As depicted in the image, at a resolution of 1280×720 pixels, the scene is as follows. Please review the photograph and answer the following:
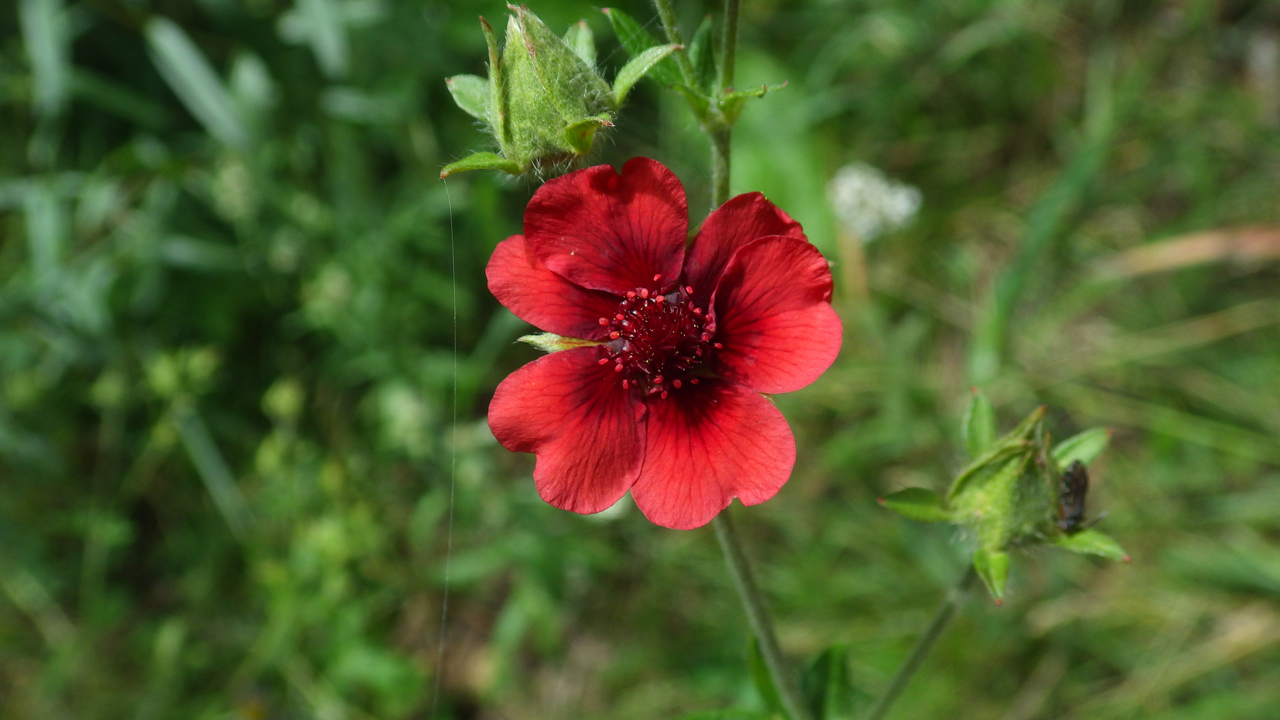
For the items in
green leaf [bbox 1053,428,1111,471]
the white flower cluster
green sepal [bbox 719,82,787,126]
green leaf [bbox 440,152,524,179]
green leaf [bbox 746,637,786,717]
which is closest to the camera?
green leaf [bbox 440,152,524,179]

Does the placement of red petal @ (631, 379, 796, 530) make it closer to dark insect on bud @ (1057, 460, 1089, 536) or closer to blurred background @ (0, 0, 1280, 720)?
dark insect on bud @ (1057, 460, 1089, 536)

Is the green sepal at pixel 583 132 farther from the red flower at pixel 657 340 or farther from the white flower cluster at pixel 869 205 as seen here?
the white flower cluster at pixel 869 205

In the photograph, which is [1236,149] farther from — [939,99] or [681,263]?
[681,263]

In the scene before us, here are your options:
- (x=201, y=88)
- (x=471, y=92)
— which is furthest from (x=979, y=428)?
(x=201, y=88)

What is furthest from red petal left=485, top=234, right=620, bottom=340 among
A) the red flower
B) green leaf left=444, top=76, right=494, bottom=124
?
green leaf left=444, top=76, right=494, bottom=124

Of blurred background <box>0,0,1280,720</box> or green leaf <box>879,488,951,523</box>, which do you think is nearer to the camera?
green leaf <box>879,488,951,523</box>
